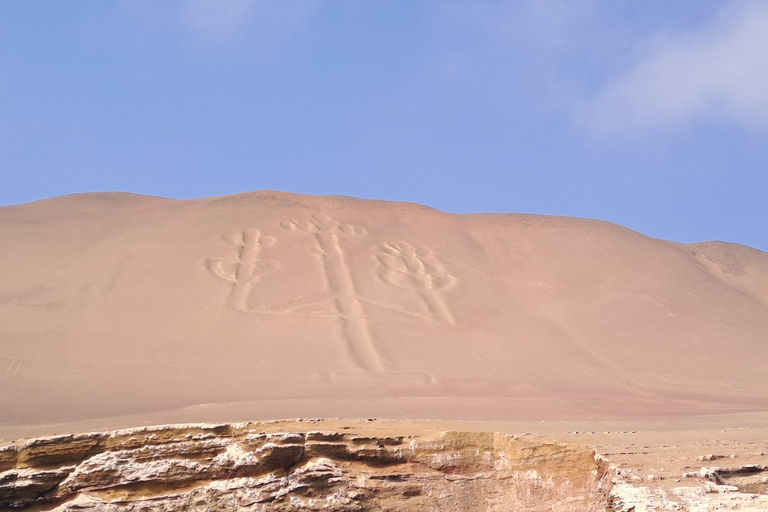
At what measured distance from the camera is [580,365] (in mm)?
18375

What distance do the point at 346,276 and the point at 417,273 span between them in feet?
A: 9.10

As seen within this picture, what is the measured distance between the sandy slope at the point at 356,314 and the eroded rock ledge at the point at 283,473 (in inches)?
242

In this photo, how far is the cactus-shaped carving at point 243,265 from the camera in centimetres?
2102

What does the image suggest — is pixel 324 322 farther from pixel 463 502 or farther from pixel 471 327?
pixel 463 502

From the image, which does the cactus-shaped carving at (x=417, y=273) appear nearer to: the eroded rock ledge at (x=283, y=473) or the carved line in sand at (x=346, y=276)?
the carved line in sand at (x=346, y=276)

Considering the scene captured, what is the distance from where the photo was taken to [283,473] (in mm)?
4965

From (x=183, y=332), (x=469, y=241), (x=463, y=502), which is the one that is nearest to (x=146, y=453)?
(x=463, y=502)

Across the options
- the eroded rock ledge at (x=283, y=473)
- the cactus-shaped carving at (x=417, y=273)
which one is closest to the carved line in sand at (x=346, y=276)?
the cactus-shaped carving at (x=417, y=273)

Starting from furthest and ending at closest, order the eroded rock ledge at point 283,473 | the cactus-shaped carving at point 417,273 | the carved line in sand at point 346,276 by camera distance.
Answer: the cactus-shaped carving at point 417,273 → the carved line in sand at point 346,276 → the eroded rock ledge at point 283,473

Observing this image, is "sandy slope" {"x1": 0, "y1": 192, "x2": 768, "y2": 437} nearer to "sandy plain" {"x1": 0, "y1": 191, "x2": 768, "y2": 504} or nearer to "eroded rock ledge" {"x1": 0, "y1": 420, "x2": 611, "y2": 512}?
"sandy plain" {"x1": 0, "y1": 191, "x2": 768, "y2": 504}

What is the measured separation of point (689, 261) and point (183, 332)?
2125 cm

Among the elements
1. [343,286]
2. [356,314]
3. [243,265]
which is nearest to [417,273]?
[343,286]

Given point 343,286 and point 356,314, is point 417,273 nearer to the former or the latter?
point 343,286

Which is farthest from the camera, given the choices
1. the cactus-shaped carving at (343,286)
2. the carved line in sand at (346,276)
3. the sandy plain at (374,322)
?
the carved line in sand at (346,276)
